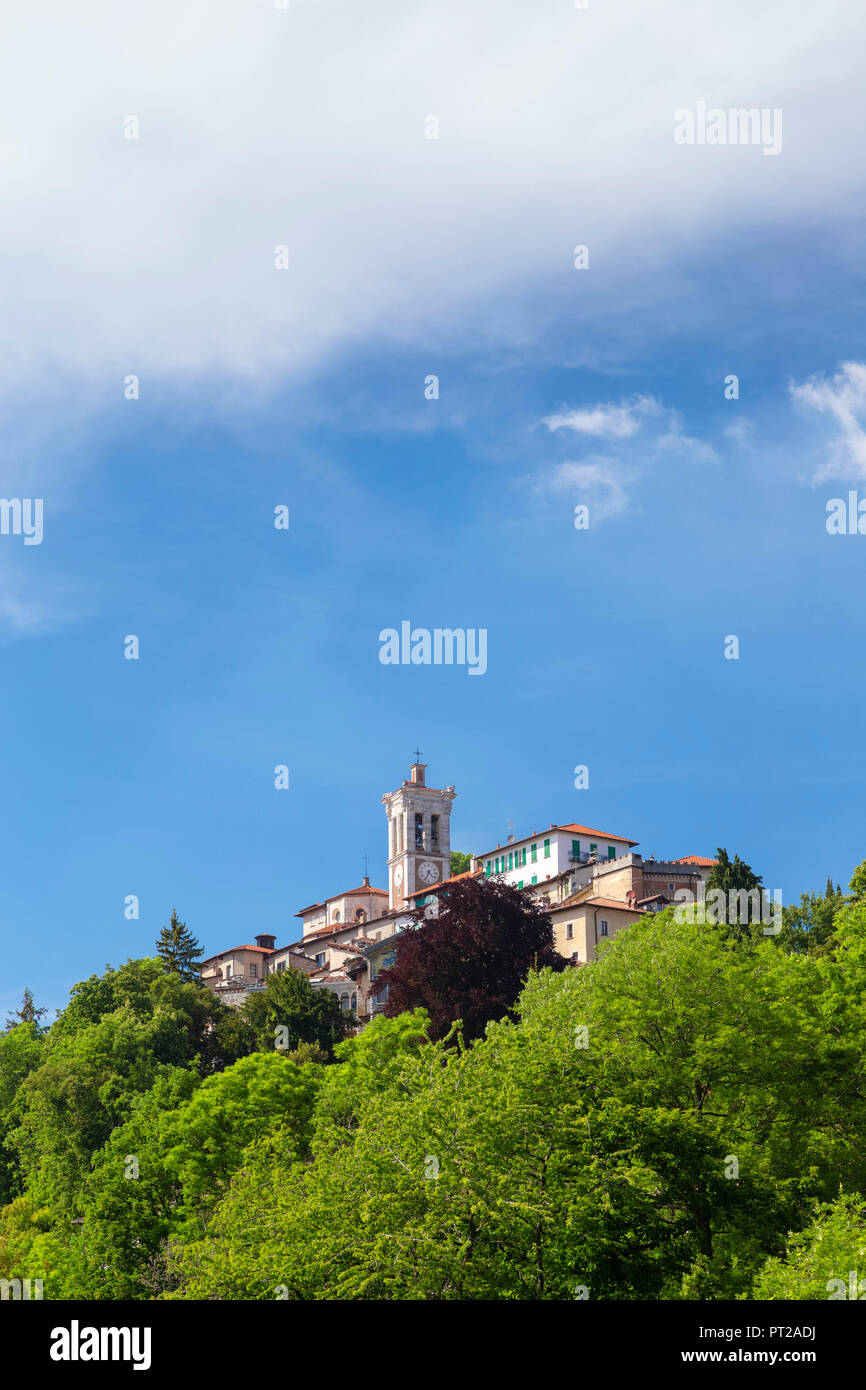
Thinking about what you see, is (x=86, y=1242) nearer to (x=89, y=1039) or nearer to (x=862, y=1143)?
(x=89, y=1039)

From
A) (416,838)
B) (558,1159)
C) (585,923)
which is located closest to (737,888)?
(585,923)

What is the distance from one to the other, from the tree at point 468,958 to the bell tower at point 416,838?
221 ft

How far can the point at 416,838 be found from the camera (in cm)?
14600

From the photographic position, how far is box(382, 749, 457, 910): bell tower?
14262 cm

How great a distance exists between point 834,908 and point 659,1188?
46.2 m

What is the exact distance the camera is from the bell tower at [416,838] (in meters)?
143

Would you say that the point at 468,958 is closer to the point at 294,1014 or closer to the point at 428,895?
the point at 294,1014

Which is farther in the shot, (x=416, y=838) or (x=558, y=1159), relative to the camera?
(x=416, y=838)

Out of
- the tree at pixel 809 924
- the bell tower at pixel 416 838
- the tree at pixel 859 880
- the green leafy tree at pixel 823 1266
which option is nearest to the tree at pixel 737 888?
the tree at pixel 809 924

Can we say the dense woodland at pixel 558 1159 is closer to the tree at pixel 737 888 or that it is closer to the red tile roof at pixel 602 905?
the tree at pixel 737 888

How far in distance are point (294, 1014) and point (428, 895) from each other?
149ft

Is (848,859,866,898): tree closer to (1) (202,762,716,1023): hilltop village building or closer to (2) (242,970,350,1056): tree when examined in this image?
(1) (202,762,716,1023): hilltop village building
